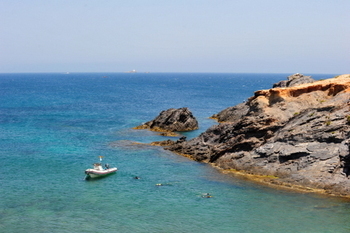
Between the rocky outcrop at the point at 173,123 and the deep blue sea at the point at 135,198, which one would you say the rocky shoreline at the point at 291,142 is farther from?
the rocky outcrop at the point at 173,123

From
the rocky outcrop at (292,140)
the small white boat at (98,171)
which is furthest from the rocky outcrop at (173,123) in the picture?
the small white boat at (98,171)

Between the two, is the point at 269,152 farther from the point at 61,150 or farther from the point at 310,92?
the point at 61,150

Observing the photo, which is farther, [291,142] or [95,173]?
[291,142]

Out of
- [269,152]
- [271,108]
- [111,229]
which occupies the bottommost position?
[111,229]

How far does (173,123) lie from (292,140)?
38.9 m

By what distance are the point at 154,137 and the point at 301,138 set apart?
1336 inches

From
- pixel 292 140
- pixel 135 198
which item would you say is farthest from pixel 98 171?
pixel 292 140

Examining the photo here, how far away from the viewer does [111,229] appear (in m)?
34.2

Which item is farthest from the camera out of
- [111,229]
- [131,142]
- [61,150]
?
[131,142]

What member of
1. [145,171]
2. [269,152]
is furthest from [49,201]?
[269,152]

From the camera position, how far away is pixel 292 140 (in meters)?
49.5

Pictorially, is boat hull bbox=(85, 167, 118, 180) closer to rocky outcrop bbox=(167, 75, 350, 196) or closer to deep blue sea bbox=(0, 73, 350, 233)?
deep blue sea bbox=(0, 73, 350, 233)

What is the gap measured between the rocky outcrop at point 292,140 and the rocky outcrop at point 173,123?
17986 millimetres

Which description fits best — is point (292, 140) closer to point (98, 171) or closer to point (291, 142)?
point (291, 142)
